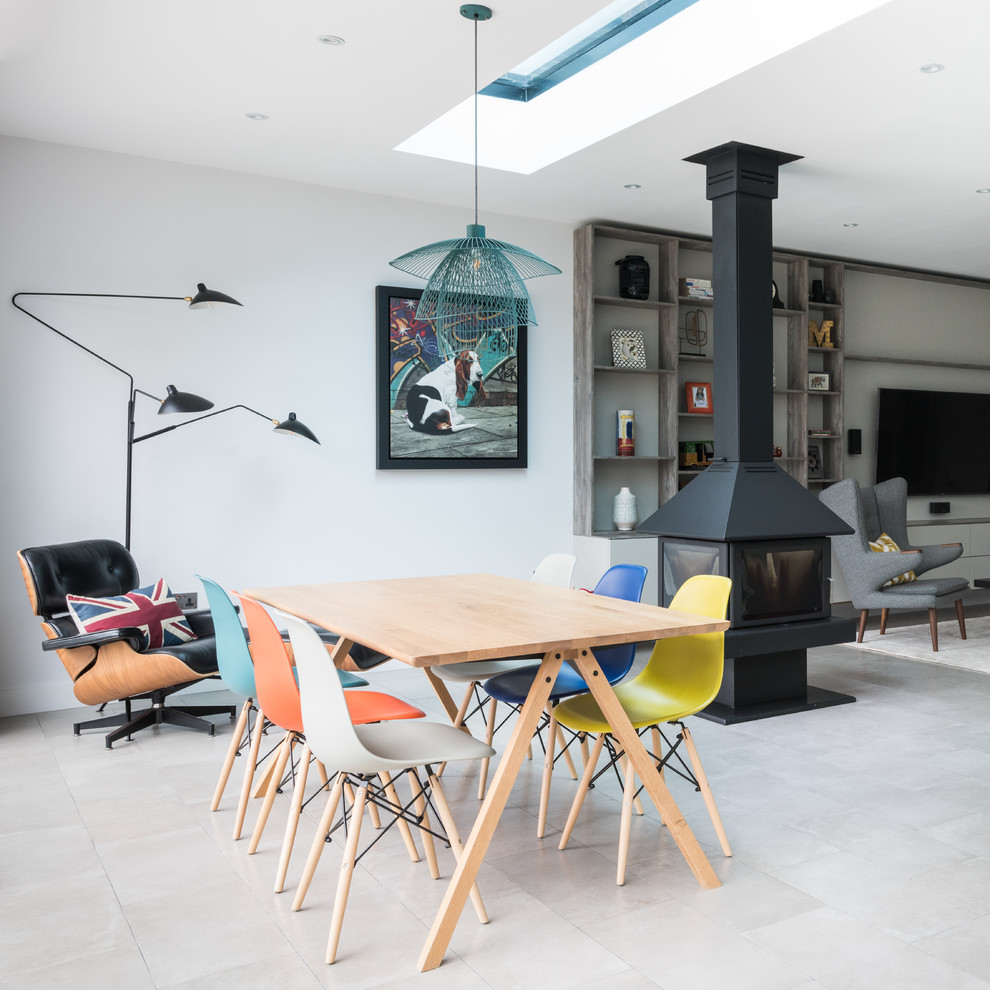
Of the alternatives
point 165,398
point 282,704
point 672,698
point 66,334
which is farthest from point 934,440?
point 282,704

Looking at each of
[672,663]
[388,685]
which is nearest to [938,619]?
[388,685]

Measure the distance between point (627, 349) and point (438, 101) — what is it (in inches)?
99.3

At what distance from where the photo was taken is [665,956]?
2.17 m

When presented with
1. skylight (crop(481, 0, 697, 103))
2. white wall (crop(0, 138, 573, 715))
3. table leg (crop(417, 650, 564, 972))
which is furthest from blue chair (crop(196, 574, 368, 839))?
skylight (crop(481, 0, 697, 103))

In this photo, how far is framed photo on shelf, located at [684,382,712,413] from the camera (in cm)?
647

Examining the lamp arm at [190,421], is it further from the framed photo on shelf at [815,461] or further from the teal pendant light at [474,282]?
the framed photo on shelf at [815,461]

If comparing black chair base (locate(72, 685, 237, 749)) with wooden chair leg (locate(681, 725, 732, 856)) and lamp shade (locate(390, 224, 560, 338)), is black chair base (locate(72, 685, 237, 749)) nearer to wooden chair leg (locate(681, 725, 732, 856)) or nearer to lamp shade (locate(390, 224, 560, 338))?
lamp shade (locate(390, 224, 560, 338))

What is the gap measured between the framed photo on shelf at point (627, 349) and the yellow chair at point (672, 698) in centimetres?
326

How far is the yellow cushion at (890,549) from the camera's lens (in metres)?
6.12

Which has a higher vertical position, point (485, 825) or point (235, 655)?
point (235, 655)

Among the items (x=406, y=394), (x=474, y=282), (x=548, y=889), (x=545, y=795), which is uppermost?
(x=474, y=282)

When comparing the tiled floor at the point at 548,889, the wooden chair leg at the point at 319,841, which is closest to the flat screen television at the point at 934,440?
the tiled floor at the point at 548,889

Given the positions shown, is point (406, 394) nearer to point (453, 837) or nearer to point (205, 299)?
point (205, 299)

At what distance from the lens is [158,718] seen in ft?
13.7
